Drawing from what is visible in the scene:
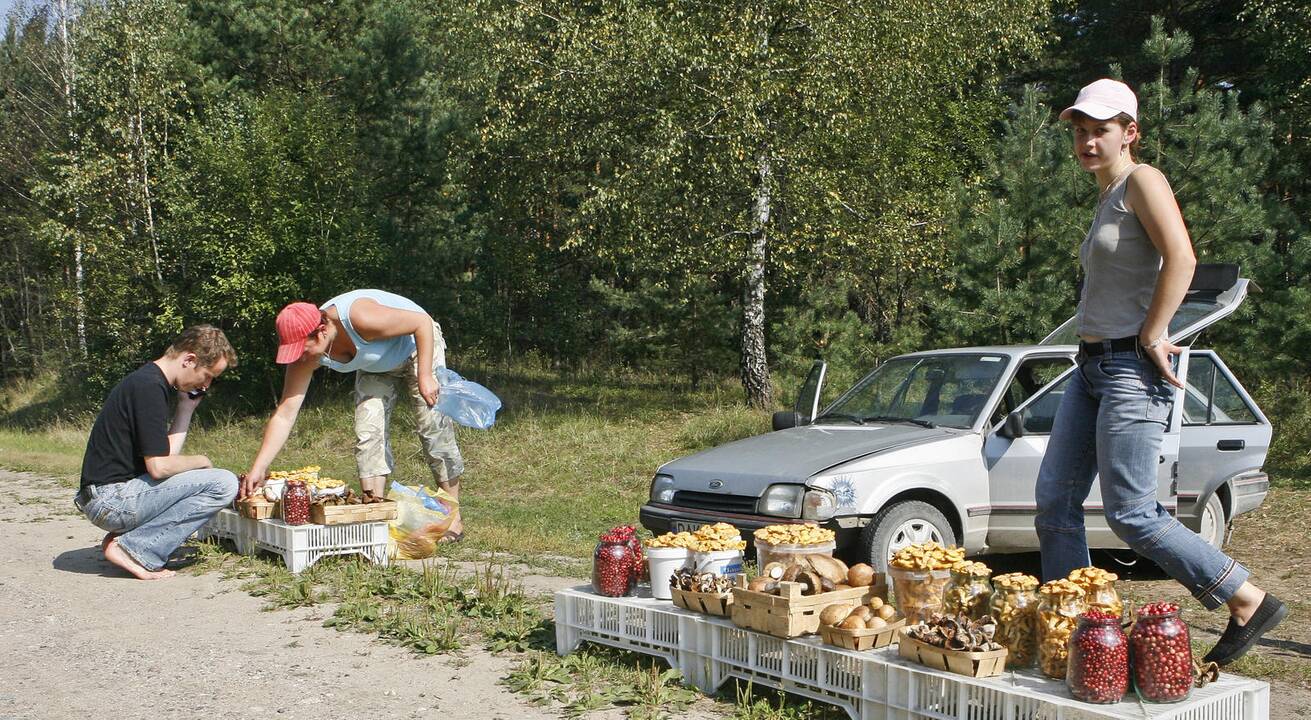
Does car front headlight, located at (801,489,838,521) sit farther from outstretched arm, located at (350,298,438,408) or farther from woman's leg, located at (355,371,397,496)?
woman's leg, located at (355,371,397,496)

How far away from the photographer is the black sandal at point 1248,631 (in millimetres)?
4160

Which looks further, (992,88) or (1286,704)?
(992,88)

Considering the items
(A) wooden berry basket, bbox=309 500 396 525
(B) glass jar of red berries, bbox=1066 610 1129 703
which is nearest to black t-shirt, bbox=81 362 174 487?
(A) wooden berry basket, bbox=309 500 396 525

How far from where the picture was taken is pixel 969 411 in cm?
769

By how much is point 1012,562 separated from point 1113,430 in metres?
4.60

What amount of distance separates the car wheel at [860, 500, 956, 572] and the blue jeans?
4115 mm

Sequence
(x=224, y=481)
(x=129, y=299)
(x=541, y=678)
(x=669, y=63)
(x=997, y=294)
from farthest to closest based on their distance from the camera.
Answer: (x=129, y=299), (x=669, y=63), (x=997, y=294), (x=224, y=481), (x=541, y=678)

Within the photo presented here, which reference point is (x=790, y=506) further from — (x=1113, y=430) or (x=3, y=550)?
(x=3, y=550)

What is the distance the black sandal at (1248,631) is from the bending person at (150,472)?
19.3ft

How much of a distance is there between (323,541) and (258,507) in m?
0.73

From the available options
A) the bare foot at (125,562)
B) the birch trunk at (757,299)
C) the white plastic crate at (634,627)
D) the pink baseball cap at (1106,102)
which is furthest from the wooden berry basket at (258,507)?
the birch trunk at (757,299)

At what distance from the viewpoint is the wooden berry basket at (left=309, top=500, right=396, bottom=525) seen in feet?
24.7

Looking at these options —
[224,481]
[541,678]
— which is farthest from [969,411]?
[224,481]

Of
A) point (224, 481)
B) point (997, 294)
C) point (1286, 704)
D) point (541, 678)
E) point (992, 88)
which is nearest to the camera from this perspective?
point (1286, 704)
